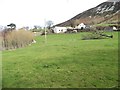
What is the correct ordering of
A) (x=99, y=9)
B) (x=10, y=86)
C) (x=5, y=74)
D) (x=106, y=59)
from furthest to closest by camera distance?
(x=99, y=9), (x=106, y=59), (x=5, y=74), (x=10, y=86)

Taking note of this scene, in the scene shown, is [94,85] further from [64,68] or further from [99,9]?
[99,9]

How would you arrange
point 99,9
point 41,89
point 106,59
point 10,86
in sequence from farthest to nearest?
point 99,9
point 106,59
point 10,86
point 41,89

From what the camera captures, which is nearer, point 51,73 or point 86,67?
point 51,73

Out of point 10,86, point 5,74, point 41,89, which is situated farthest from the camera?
point 5,74

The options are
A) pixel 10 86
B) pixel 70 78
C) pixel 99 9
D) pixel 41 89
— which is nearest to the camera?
pixel 41 89

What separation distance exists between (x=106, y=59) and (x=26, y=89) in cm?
596

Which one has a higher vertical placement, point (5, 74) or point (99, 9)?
point (99, 9)

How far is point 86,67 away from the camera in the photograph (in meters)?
10.5

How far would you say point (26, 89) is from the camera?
7566 mm

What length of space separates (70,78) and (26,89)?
193cm

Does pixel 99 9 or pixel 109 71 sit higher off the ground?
pixel 99 9

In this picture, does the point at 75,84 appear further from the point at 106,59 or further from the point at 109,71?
the point at 106,59

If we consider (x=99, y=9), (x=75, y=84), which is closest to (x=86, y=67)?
(x=75, y=84)

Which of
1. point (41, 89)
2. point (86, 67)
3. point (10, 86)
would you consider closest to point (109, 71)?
point (86, 67)
